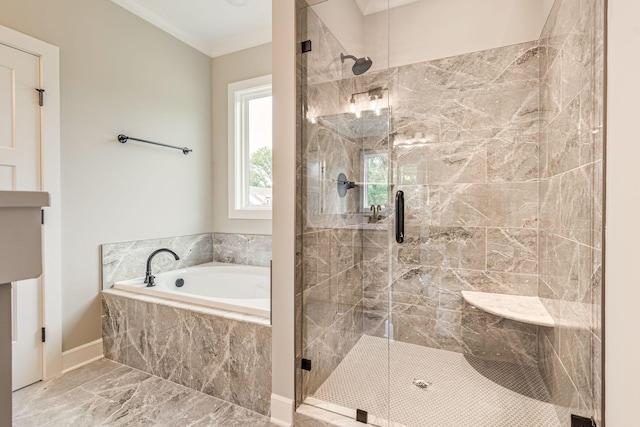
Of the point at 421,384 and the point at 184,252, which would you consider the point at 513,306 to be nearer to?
the point at 421,384

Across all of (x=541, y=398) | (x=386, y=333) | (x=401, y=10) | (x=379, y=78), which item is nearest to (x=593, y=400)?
(x=541, y=398)

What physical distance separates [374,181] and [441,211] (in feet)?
1.85

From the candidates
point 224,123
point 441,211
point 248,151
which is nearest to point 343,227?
point 441,211

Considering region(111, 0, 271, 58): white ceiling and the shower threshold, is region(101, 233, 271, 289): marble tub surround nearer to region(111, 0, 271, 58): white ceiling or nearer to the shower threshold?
the shower threshold

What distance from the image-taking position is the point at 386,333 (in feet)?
7.46

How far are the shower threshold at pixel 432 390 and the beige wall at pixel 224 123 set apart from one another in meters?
1.56

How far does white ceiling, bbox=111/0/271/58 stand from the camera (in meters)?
2.58

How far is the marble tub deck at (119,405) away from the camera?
163 cm

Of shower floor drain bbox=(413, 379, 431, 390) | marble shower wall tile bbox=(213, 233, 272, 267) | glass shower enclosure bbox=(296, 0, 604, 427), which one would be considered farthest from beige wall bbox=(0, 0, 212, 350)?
shower floor drain bbox=(413, 379, 431, 390)

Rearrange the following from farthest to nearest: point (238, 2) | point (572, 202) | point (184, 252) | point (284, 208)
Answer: point (184, 252)
point (238, 2)
point (284, 208)
point (572, 202)

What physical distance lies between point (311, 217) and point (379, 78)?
1.16 metres

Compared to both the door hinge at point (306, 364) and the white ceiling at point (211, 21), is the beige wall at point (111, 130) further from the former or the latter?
the door hinge at point (306, 364)

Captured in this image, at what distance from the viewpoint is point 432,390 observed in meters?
1.80

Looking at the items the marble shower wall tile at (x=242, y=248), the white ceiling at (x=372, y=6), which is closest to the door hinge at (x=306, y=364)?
the marble shower wall tile at (x=242, y=248)
